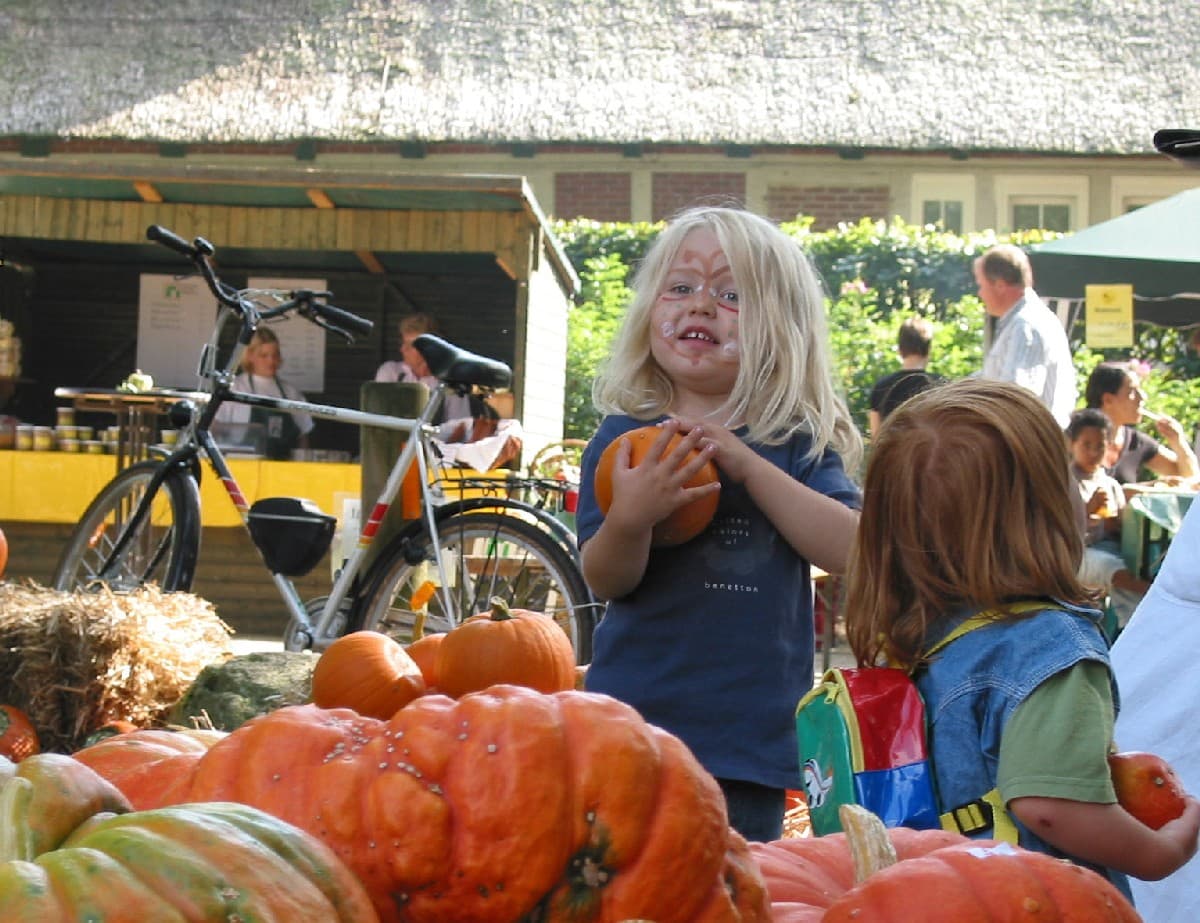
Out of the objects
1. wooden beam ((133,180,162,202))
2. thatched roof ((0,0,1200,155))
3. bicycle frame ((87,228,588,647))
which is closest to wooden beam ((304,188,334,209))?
wooden beam ((133,180,162,202))

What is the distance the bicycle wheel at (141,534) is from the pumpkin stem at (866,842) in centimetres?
415

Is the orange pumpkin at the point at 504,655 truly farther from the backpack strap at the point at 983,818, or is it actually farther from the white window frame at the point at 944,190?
the white window frame at the point at 944,190

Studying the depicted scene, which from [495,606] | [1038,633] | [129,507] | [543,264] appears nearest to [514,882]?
[1038,633]

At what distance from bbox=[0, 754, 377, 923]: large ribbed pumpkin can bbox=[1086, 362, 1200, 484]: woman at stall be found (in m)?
8.73

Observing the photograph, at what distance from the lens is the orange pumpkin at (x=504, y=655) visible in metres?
2.60

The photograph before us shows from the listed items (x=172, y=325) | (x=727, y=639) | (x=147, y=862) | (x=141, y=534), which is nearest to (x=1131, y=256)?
(x=141, y=534)

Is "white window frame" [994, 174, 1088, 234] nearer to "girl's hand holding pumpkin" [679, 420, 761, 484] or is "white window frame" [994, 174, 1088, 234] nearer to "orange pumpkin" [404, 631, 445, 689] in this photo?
"orange pumpkin" [404, 631, 445, 689]

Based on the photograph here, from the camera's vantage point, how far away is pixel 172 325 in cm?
1382

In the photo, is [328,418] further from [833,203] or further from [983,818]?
[833,203]

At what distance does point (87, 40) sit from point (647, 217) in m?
7.88

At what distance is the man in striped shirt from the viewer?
828 cm

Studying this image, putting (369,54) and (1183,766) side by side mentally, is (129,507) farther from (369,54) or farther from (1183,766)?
(369,54)

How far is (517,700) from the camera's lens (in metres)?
1.19

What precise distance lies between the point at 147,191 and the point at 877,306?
352 inches
